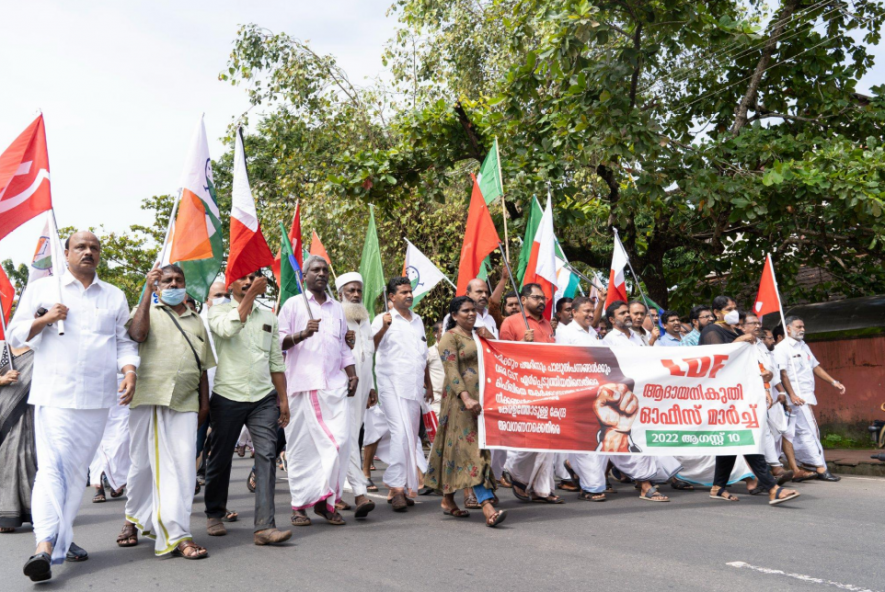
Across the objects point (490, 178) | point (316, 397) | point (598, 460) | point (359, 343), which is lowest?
point (598, 460)

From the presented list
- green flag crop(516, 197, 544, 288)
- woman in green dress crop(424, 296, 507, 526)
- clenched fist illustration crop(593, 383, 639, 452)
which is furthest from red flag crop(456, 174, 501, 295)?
clenched fist illustration crop(593, 383, 639, 452)

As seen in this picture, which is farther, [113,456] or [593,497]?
[113,456]

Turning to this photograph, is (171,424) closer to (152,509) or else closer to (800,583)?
(152,509)

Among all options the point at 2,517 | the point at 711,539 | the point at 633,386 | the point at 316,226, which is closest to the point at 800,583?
the point at 711,539

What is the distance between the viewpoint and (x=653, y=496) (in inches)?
293

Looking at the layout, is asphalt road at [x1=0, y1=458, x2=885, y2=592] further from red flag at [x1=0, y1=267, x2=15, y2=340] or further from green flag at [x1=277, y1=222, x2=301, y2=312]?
red flag at [x1=0, y1=267, x2=15, y2=340]

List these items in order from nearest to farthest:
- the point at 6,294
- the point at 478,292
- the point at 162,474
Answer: the point at 162,474 → the point at 478,292 → the point at 6,294

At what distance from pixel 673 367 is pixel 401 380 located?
2.41 m

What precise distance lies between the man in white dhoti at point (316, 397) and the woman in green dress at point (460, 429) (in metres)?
0.69

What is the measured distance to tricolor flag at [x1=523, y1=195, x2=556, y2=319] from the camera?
8664mm

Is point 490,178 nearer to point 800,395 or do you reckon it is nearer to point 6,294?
point 800,395

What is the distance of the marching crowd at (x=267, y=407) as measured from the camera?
4.96 metres

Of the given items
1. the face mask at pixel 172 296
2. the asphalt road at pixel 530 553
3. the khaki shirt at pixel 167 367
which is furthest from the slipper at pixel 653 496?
the face mask at pixel 172 296

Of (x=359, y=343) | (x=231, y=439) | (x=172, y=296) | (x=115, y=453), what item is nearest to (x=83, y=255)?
(x=172, y=296)
